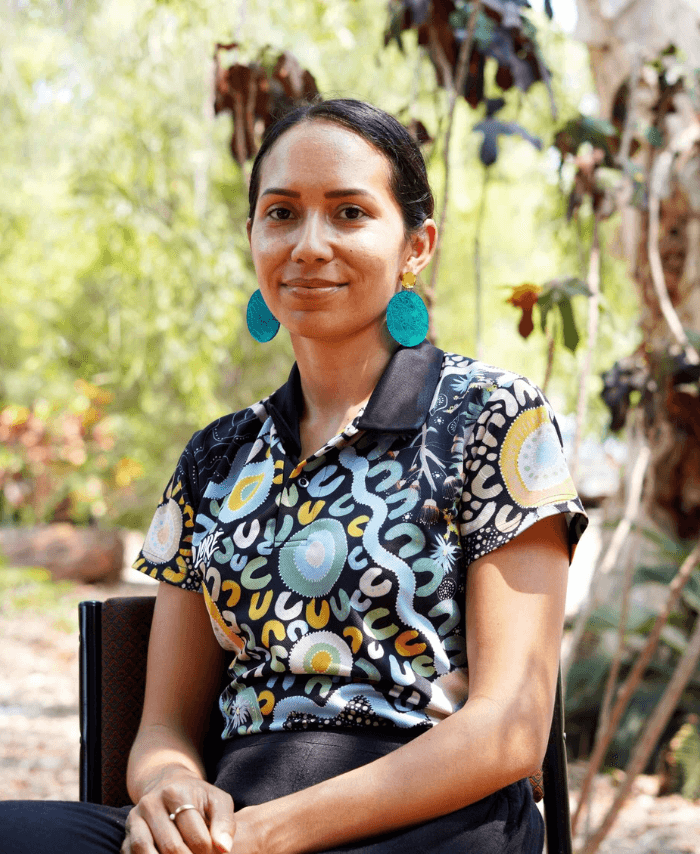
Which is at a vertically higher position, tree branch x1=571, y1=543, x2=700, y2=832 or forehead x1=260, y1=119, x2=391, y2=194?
forehead x1=260, y1=119, x2=391, y2=194

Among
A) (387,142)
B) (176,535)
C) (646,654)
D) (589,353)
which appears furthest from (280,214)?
(646,654)

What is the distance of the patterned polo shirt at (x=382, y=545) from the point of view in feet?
4.78

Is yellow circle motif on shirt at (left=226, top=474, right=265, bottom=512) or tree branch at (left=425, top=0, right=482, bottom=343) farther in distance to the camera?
tree branch at (left=425, top=0, right=482, bottom=343)

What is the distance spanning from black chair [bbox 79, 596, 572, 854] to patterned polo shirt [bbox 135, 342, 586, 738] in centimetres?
22

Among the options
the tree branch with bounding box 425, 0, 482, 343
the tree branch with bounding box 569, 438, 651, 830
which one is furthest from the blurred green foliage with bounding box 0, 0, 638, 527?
the tree branch with bounding box 569, 438, 651, 830

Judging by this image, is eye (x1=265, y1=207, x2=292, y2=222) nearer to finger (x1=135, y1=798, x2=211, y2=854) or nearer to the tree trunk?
finger (x1=135, y1=798, x2=211, y2=854)

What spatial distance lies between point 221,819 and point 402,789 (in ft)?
0.82

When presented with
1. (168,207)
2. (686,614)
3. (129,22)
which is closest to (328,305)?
(686,614)

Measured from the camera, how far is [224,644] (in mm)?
1664

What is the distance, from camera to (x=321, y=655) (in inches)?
58.2

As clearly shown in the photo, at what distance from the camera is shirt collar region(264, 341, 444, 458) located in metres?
1.57

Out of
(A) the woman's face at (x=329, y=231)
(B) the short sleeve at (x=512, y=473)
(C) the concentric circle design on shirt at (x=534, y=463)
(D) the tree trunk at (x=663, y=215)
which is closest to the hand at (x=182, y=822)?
(B) the short sleeve at (x=512, y=473)

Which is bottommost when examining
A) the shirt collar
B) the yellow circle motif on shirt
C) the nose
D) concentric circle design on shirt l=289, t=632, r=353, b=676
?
concentric circle design on shirt l=289, t=632, r=353, b=676

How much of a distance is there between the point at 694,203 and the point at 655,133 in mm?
1444
